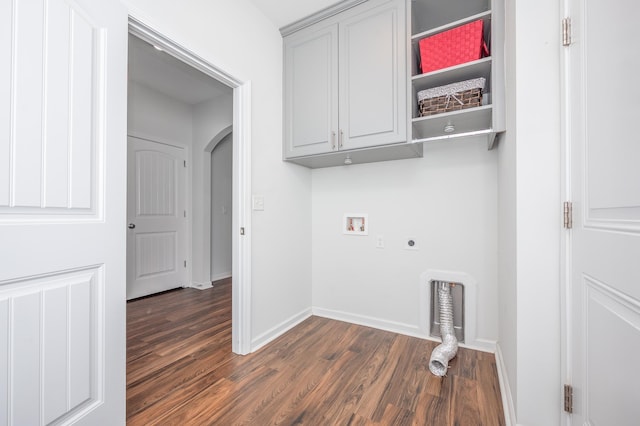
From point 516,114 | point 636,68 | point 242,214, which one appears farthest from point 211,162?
point 636,68

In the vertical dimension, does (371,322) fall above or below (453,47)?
below

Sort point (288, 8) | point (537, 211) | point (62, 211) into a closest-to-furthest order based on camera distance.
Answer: point (62, 211) → point (537, 211) → point (288, 8)

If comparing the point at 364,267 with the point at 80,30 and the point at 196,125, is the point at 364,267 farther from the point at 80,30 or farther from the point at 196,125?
the point at 196,125

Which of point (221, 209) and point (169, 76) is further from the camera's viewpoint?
point (221, 209)

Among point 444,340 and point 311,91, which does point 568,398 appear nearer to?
point 444,340

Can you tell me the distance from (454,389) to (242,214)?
70.7 inches

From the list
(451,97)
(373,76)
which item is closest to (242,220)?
(373,76)

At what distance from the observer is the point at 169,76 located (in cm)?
304

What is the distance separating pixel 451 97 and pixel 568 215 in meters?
1.05

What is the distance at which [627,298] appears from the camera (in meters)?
0.71

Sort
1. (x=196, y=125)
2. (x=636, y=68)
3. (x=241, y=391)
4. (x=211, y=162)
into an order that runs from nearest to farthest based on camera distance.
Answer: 1. (x=636, y=68)
2. (x=241, y=391)
3. (x=196, y=125)
4. (x=211, y=162)

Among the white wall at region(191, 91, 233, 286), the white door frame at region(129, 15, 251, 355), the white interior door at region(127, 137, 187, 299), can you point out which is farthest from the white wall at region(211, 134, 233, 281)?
the white door frame at region(129, 15, 251, 355)

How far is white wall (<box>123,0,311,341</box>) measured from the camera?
1.69m

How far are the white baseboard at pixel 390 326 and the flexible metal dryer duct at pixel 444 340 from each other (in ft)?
0.64
